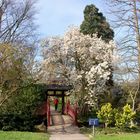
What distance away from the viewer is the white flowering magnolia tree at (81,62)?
138ft

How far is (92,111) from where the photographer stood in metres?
44.8

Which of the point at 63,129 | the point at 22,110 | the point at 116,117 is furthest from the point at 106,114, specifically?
the point at 22,110

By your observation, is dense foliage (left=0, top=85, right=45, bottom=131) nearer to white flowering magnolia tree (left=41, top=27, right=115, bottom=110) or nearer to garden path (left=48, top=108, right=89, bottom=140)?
garden path (left=48, top=108, right=89, bottom=140)

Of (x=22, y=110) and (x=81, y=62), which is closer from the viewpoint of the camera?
(x=22, y=110)

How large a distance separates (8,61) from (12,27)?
1436 cm

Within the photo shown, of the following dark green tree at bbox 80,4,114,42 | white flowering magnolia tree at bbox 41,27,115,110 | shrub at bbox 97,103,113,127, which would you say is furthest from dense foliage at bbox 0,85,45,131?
dark green tree at bbox 80,4,114,42

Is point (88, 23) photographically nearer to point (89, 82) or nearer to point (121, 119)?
point (89, 82)

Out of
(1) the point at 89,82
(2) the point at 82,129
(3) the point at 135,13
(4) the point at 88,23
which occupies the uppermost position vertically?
(4) the point at 88,23

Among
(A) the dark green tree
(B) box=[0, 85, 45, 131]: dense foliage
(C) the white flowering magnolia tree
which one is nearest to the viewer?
(B) box=[0, 85, 45, 131]: dense foliage

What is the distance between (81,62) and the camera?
42.8 meters

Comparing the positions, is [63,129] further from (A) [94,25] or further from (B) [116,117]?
(A) [94,25]

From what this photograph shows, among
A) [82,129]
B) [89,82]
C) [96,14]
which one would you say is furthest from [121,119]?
[96,14]

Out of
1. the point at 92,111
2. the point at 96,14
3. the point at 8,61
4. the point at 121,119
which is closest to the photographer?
the point at 8,61

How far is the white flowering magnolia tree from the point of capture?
42.1 metres
